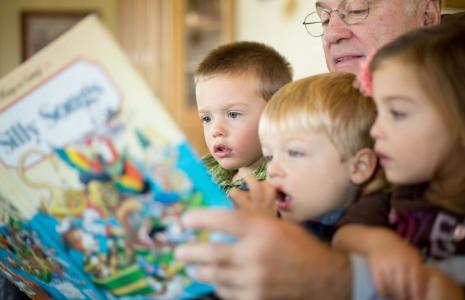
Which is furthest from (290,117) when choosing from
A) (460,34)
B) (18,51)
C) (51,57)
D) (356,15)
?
(18,51)

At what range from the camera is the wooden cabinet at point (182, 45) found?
19.4 feet

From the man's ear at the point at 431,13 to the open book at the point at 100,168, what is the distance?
2.87 feet

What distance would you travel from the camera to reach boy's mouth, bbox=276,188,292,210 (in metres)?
0.98

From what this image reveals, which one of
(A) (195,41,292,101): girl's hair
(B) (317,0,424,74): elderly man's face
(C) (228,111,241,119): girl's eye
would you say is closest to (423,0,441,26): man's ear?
(B) (317,0,424,74): elderly man's face

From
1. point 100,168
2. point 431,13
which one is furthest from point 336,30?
point 100,168

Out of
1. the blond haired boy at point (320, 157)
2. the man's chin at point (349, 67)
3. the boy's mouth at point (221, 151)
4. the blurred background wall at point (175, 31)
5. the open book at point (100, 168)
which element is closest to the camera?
the open book at point (100, 168)

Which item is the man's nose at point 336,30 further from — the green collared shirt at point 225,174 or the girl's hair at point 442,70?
the girl's hair at point 442,70

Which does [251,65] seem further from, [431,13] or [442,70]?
[442,70]

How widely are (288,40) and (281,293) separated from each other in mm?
3170

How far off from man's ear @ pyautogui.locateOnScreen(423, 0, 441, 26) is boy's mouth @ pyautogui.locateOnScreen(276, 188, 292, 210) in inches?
26.1

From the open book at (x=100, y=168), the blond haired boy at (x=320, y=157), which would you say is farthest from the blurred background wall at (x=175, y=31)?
the open book at (x=100, y=168)

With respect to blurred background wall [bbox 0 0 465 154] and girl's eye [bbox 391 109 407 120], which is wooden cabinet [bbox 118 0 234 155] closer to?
blurred background wall [bbox 0 0 465 154]

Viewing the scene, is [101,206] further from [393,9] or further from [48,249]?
[393,9]

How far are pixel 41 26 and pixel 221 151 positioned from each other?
689 centimetres
